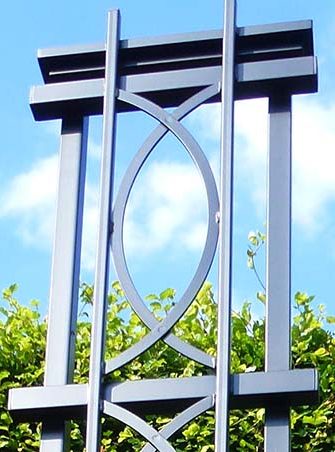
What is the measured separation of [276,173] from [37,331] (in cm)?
244

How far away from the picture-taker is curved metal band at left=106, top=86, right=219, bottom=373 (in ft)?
10.9

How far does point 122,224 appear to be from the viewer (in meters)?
3.44

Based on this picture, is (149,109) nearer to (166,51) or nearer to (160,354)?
(166,51)

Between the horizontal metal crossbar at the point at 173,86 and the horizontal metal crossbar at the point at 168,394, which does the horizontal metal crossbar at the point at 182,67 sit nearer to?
the horizontal metal crossbar at the point at 173,86

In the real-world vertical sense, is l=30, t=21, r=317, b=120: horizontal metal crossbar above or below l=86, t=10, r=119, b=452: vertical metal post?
above

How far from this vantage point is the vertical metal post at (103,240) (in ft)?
10.6

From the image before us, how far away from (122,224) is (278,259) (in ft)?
1.49

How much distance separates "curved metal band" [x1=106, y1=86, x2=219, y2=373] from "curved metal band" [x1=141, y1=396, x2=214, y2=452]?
11 cm

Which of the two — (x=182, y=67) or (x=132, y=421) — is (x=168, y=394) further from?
(x=182, y=67)

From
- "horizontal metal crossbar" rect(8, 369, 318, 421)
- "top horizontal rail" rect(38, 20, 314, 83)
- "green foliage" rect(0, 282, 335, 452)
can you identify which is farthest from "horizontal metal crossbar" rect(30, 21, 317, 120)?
"green foliage" rect(0, 282, 335, 452)

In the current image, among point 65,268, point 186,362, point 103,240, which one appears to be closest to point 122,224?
point 103,240

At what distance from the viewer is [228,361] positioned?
318 centimetres

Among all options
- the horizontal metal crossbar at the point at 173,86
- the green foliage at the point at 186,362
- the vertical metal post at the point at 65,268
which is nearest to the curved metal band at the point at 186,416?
the vertical metal post at the point at 65,268

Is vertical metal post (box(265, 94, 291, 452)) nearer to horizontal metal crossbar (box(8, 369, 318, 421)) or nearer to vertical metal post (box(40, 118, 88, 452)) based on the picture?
horizontal metal crossbar (box(8, 369, 318, 421))
